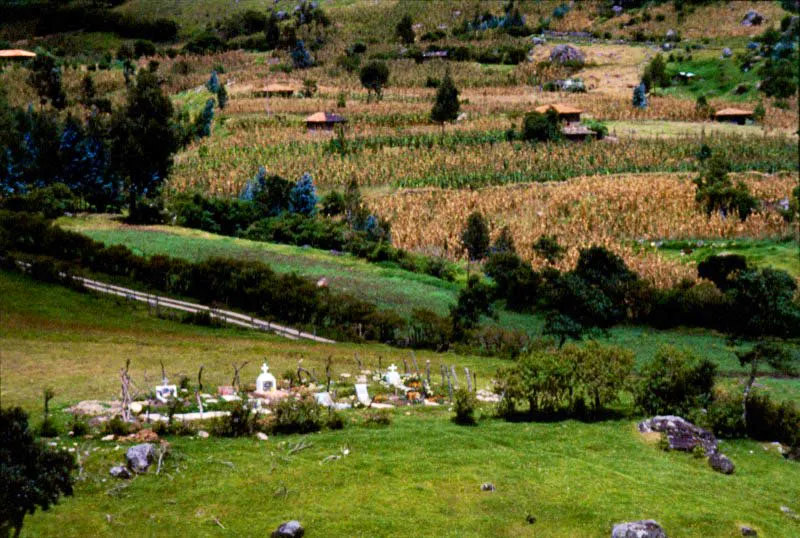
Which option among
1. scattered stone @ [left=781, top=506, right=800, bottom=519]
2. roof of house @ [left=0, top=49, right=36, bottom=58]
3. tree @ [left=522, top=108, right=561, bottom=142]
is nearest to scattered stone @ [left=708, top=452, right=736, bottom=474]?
scattered stone @ [left=781, top=506, right=800, bottom=519]

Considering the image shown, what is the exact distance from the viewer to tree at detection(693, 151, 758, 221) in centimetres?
8025

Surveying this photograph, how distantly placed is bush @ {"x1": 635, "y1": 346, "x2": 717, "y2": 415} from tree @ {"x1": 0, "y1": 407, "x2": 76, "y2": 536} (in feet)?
75.9

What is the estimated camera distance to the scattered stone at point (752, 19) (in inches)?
6486

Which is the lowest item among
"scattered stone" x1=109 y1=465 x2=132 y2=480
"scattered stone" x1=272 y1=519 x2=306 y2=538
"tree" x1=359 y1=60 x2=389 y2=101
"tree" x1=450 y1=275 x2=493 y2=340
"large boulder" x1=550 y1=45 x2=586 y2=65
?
"tree" x1=450 y1=275 x2=493 y2=340

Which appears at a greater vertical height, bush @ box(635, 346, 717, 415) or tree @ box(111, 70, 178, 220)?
tree @ box(111, 70, 178, 220)

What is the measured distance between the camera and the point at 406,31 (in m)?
168

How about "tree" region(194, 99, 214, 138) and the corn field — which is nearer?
the corn field

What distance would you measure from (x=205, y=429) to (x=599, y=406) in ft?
50.5

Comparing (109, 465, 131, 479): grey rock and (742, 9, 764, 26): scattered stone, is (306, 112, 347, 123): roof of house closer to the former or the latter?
(109, 465, 131, 479): grey rock

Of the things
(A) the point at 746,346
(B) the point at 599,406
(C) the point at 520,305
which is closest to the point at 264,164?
(C) the point at 520,305

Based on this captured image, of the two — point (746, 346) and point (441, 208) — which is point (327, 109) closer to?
point (441, 208)

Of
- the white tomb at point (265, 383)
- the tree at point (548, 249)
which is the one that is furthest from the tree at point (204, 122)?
the white tomb at point (265, 383)

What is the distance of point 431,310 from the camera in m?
58.6

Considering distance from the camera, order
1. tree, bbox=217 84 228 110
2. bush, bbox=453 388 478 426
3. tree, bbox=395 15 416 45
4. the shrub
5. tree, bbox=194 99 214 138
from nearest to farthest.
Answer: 1. the shrub
2. bush, bbox=453 388 478 426
3. tree, bbox=194 99 214 138
4. tree, bbox=217 84 228 110
5. tree, bbox=395 15 416 45
